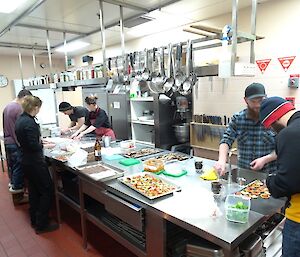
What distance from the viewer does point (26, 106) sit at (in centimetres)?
275

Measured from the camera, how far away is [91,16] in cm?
361

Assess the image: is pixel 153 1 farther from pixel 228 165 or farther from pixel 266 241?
pixel 266 241

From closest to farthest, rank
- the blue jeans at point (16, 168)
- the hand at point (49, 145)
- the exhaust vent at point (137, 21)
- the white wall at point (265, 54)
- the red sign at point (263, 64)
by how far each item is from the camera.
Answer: the white wall at point (265, 54) → the red sign at point (263, 64) → the hand at point (49, 145) → the exhaust vent at point (137, 21) → the blue jeans at point (16, 168)

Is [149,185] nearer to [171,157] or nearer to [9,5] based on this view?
[171,157]

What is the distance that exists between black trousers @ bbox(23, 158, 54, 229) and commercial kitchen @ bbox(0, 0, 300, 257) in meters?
0.18

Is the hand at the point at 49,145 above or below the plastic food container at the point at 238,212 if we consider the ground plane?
below

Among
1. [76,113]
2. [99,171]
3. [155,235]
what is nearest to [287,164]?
[155,235]

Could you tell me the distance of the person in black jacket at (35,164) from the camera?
2.69m

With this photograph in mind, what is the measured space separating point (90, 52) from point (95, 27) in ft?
8.52

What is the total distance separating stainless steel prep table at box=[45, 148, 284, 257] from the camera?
129 centimetres

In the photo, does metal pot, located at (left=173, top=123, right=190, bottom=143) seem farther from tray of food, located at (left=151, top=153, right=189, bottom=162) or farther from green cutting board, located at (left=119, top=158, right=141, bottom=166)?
green cutting board, located at (left=119, top=158, right=141, bottom=166)

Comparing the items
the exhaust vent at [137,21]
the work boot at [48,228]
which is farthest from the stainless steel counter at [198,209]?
the exhaust vent at [137,21]

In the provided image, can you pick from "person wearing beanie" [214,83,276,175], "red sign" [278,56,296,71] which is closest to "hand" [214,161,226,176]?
"person wearing beanie" [214,83,276,175]

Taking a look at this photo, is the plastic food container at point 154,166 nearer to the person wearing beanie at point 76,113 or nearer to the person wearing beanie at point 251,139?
the person wearing beanie at point 251,139
